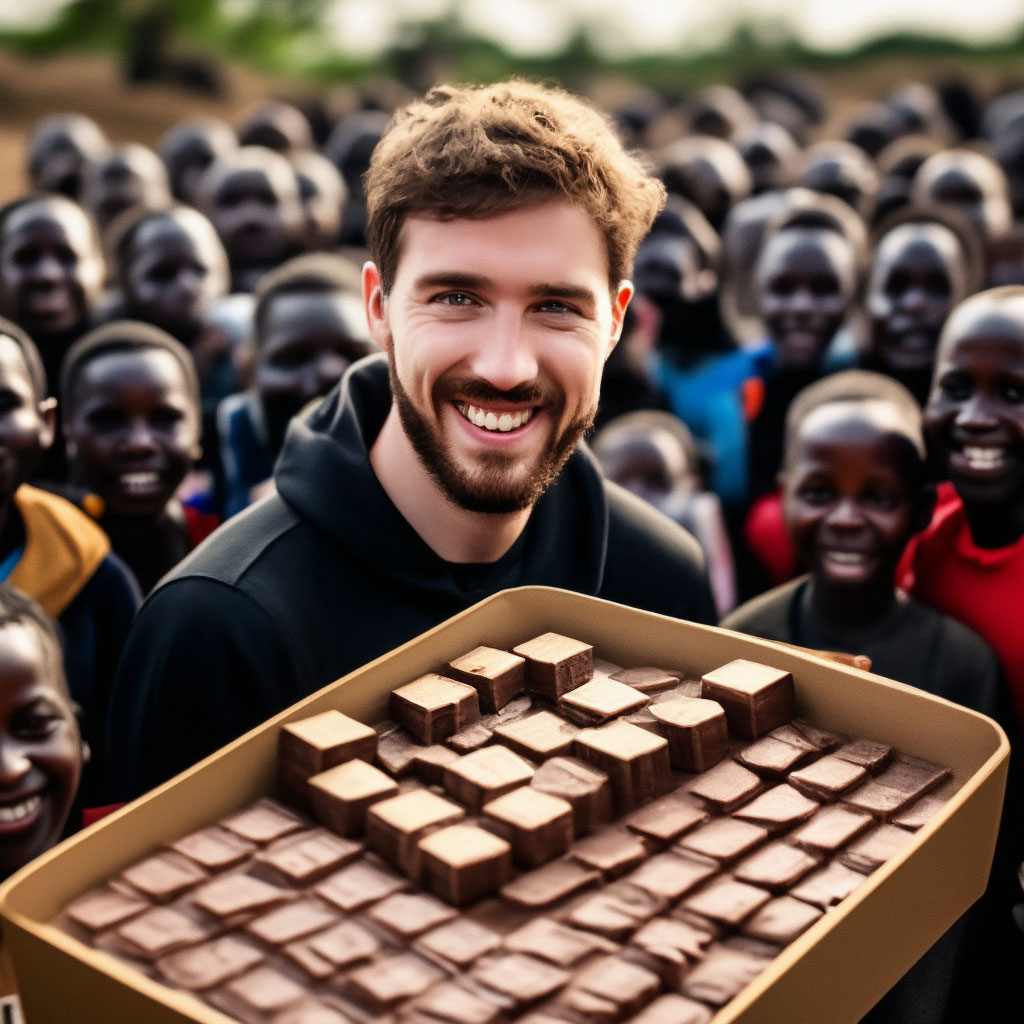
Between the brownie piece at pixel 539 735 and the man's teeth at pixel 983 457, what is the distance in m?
1.60

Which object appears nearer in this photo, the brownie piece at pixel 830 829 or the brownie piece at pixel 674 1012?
the brownie piece at pixel 674 1012

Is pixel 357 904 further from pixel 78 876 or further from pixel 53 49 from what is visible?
pixel 53 49

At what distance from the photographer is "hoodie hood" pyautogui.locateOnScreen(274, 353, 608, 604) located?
7.06ft

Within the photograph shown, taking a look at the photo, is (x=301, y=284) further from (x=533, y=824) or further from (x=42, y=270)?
(x=533, y=824)

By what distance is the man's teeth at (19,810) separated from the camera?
2069 mm

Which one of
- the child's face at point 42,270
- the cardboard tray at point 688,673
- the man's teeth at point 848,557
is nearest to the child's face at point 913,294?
the man's teeth at point 848,557

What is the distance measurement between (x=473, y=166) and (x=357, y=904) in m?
1.17

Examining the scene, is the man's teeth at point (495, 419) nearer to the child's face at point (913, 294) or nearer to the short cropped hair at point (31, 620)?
the short cropped hair at point (31, 620)

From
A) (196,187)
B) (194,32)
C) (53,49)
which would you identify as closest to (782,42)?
(194,32)

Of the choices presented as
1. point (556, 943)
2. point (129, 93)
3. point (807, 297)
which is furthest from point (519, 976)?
point (129, 93)

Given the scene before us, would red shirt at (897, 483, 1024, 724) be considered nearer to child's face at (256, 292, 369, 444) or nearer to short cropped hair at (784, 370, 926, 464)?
short cropped hair at (784, 370, 926, 464)

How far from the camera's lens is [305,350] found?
3.97 m

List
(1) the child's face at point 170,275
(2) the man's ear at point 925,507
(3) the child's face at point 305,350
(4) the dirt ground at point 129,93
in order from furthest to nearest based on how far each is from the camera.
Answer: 1. (4) the dirt ground at point 129,93
2. (1) the child's face at point 170,275
3. (3) the child's face at point 305,350
4. (2) the man's ear at point 925,507

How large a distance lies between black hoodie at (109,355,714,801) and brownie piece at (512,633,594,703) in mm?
437
